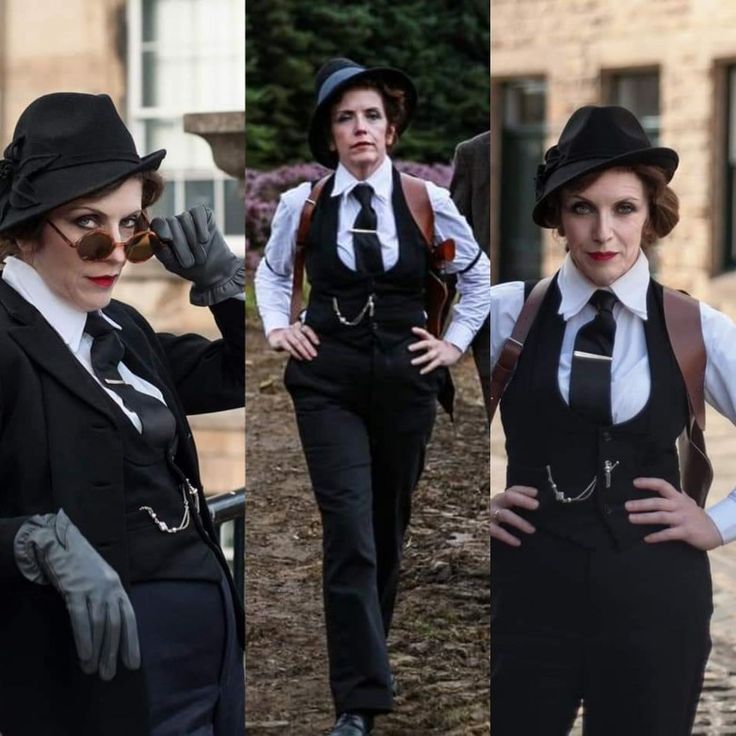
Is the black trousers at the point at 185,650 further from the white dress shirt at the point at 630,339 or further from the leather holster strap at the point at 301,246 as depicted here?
the white dress shirt at the point at 630,339

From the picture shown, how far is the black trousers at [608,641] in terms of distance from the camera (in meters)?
4.12

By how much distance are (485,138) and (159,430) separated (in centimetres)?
101

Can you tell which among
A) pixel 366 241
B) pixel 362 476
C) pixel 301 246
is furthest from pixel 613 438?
pixel 301 246

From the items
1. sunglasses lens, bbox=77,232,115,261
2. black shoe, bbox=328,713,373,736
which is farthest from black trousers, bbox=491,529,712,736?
sunglasses lens, bbox=77,232,115,261

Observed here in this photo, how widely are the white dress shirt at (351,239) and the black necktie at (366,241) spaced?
0.01 meters

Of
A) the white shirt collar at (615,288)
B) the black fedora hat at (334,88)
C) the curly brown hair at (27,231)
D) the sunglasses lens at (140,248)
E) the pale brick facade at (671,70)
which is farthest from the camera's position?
the pale brick facade at (671,70)

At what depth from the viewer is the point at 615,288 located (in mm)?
4109

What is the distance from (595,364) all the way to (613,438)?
17cm

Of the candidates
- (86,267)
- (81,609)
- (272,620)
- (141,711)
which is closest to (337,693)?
(272,620)

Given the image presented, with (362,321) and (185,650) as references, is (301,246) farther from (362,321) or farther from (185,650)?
(185,650)

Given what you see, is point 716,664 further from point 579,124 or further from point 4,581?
point 4,581

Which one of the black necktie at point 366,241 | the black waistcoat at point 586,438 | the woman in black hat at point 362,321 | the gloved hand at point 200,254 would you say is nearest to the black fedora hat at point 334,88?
the woman in black hat at point 362,321

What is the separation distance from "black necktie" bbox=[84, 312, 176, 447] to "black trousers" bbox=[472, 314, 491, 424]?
785 mm

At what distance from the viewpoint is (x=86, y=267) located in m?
3.68
